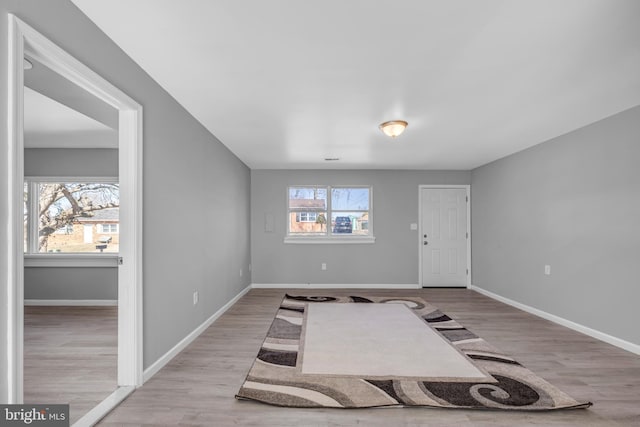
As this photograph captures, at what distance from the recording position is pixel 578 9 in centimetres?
175

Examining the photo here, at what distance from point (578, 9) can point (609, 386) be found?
2676 millimetres

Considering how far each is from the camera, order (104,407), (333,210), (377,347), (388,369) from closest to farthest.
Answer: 1. (104,407)
2. (388,369)
3. (377,347)
4. (333,210)

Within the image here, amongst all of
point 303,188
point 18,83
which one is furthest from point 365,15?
point 303,188

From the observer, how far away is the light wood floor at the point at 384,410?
6.89 feet

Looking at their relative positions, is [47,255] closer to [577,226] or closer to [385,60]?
[385,60]

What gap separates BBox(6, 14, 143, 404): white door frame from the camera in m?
1.44

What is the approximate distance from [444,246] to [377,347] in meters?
3.81

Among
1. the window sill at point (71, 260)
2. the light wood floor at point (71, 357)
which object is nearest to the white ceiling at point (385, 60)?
the light wood floor at point (71, 357)

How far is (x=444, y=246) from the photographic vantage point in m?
6.53

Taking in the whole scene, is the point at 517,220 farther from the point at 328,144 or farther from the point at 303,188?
the point at 303,188

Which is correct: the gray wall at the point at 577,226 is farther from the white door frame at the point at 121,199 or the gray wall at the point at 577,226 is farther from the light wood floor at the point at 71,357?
the light wood floor at the point at 71,357

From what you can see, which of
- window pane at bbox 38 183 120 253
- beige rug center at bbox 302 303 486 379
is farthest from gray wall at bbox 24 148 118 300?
beige rug center at bbox 302 303 486 379

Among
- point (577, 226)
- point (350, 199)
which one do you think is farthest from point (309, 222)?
point (577, 226)

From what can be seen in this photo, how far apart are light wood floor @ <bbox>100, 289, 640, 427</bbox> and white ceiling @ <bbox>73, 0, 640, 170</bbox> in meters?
2.35
